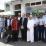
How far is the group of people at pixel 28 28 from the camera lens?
1041 cm

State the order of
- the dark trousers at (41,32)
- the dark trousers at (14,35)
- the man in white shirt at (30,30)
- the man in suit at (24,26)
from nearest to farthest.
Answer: the man in white shirt at (30,30) → the dark trousers at (41,32) → the man in suit at (24,26) → the dark trousers at (14,35)

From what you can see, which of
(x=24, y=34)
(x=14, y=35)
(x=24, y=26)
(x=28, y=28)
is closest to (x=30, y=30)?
(x=28, y=28)

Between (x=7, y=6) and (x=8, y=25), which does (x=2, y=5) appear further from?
(x=8, y=25)

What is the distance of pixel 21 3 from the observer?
53.5 ft

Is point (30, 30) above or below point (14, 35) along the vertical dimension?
above

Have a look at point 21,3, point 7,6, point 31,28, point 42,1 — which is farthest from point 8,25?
point 7,6

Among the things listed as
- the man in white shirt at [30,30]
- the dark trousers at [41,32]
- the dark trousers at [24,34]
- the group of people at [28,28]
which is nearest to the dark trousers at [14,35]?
the group of people at [28,28]

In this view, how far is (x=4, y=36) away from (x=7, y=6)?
6.57 m

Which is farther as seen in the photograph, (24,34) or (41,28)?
(24,34)

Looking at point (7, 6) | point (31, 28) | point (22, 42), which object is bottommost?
point (22, 42)

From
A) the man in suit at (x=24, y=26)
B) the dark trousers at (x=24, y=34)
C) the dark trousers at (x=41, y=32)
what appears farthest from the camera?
the dark trousers at (x=24, y=34)

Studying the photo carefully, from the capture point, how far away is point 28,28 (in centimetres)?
1050

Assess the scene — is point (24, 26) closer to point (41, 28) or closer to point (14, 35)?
point (14, 35)

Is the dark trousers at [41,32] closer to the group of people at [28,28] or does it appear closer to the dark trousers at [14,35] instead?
the group of people at [28,28]
